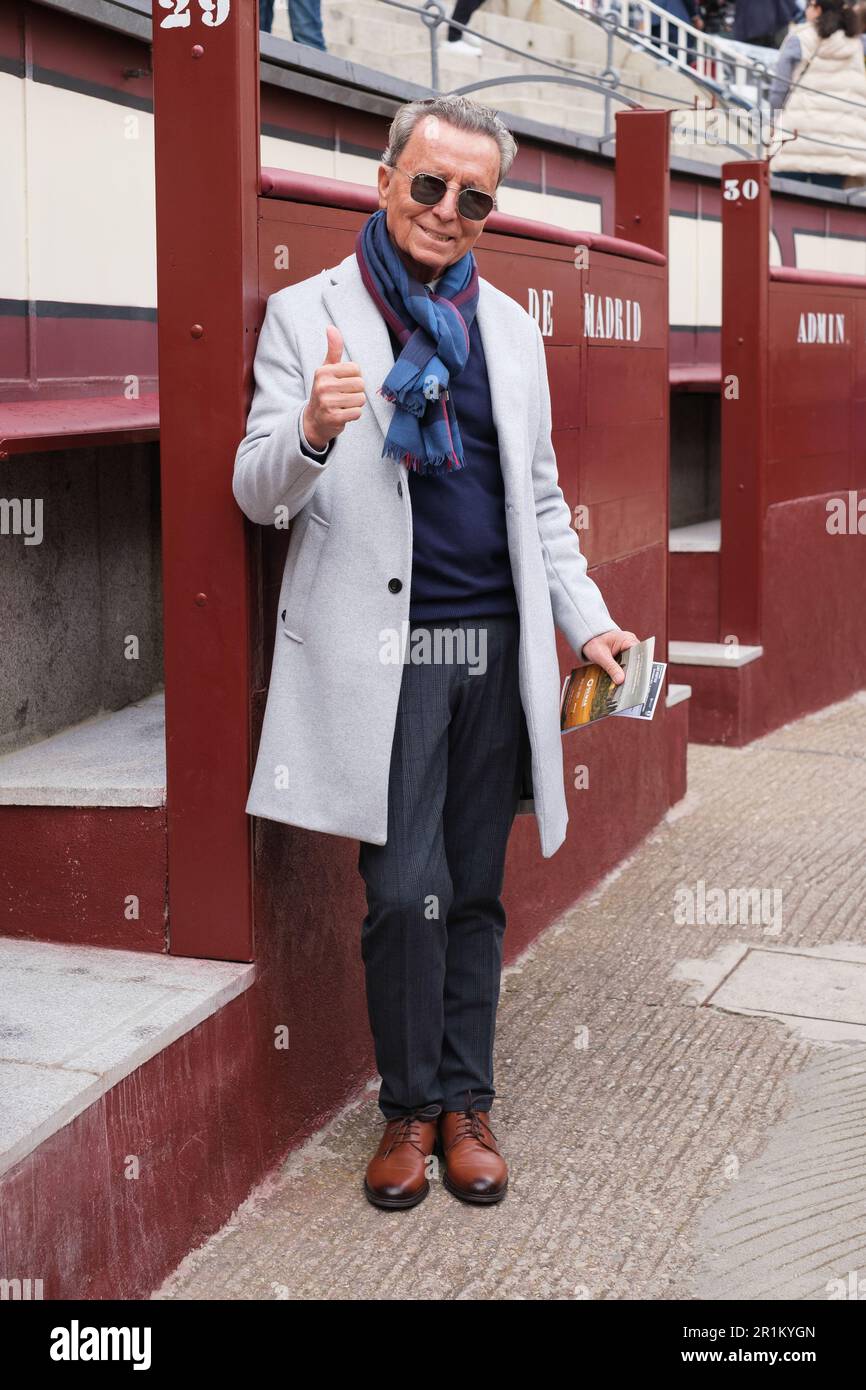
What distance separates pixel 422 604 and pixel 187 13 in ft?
4.03

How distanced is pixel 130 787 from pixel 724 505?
199 inches

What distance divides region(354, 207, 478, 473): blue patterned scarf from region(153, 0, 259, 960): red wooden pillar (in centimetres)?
28

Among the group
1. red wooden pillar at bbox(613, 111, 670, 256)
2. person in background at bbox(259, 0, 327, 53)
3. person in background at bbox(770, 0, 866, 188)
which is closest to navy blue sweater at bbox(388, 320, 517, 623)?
red wooden pillar at bbox(613, 111, 670, 256)

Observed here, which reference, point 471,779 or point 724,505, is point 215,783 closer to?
point 471,779

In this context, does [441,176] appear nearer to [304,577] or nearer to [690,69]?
[304,577]

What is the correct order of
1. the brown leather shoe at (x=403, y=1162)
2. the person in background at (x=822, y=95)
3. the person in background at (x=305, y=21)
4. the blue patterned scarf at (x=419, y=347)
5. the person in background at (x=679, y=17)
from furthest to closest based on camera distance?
the person in background at (x=679, y=17), the person in background at (x=822, y=95), the person in background at (x=305, y=21), the brown leather shoe at (x=403, y=1162), the blue patterned scarf at (x=419, y=347)

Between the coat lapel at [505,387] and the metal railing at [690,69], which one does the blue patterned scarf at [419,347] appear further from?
the metal railing at [690,69]

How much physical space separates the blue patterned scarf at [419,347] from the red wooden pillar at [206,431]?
11.1 inches

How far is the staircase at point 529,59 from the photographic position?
10820mm

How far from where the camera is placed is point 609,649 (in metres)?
3.64

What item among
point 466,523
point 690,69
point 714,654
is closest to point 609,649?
point 466,523

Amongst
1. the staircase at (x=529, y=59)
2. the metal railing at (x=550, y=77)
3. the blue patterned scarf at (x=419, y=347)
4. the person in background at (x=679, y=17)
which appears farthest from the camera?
the person in background at (x=679, y=17)

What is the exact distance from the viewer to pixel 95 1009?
333 centimetres

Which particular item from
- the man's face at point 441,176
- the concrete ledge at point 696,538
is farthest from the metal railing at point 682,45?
the man's face at point 441,176
